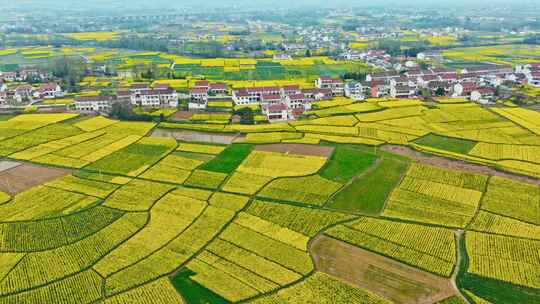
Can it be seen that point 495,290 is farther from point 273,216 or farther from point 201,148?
point 201,148

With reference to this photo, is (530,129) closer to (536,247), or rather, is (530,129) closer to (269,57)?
(536,247)

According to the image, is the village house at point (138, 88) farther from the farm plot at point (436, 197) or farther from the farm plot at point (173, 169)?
the farm plot at point (436, 197)

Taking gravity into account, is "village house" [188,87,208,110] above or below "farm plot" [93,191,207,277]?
above

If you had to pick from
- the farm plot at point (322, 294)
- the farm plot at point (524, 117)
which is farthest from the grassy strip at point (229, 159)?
the farm plot at point (524, 117)

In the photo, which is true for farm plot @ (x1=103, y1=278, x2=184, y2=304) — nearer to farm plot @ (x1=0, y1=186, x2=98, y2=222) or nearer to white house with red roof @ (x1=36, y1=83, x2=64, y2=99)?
farm plot @ (x1=0, y1=186, x2=98, y2=222)

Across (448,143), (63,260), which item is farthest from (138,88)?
(448,143)

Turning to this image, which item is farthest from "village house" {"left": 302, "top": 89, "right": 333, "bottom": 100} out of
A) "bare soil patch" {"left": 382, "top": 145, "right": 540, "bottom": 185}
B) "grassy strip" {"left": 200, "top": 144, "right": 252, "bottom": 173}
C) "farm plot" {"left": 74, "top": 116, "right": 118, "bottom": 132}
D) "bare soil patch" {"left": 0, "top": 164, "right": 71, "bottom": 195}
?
"bare soil patch" {"left": 0, "top": 164, "right": 71, "bottom": 195}
